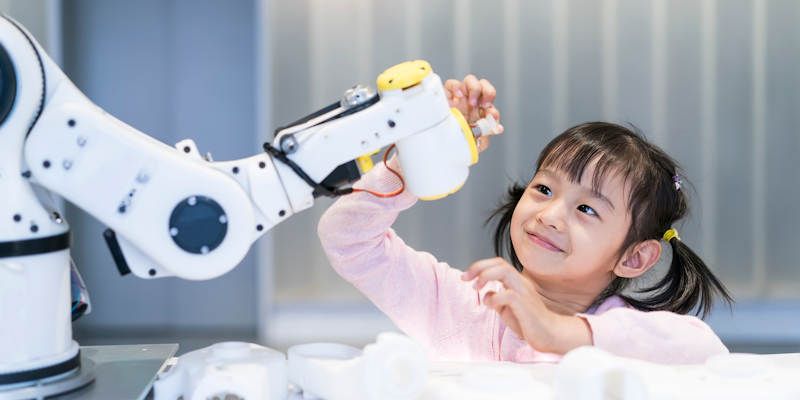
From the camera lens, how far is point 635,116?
2.73 metres

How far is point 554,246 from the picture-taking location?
131cm

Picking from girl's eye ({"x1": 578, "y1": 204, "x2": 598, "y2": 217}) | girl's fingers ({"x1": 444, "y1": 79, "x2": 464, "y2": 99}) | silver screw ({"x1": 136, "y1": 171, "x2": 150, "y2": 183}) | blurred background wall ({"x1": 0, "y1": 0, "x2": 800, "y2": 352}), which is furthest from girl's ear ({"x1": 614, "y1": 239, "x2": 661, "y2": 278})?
blurred background wall ({"x1": 0, "y1": 0, "x2": 800, "y2": 352})

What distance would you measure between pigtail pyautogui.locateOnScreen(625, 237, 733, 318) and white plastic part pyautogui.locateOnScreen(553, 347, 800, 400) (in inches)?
23.4

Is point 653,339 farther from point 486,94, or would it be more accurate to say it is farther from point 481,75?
point 481,75

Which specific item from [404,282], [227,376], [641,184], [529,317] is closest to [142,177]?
[227,376]

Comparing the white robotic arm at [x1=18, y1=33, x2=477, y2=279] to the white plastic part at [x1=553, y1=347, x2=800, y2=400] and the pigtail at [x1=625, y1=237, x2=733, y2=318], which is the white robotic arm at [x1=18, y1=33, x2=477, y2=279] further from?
the pigtail at [x1=625, y1=237, x2=733, y2=318]

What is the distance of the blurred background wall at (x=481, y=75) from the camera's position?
270 cm

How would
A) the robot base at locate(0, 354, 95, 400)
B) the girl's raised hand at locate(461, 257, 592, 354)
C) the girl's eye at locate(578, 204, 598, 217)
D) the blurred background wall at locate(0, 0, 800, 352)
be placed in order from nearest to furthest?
1. the robot base at locate(0, 354, 95, 400)
2. the girl's raised hand at locate(461, 257, 592, 354)
3. the girl's eye at locate(578, 204, 598, 217)
4. the blurred background wall at locate(0, 0, 800, 352)

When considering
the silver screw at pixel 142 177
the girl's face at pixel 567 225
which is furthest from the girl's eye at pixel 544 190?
the silver screw at pixel 142 177

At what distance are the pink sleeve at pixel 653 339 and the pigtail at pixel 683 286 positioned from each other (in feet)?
0.92

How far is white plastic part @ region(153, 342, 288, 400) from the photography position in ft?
2.72

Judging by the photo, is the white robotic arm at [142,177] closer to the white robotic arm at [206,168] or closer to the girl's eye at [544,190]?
the white robotic arm at [206,168]

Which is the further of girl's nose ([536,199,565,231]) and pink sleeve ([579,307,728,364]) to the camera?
girl's nose ([536,199,565,231])

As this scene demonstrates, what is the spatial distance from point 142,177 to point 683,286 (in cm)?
93
